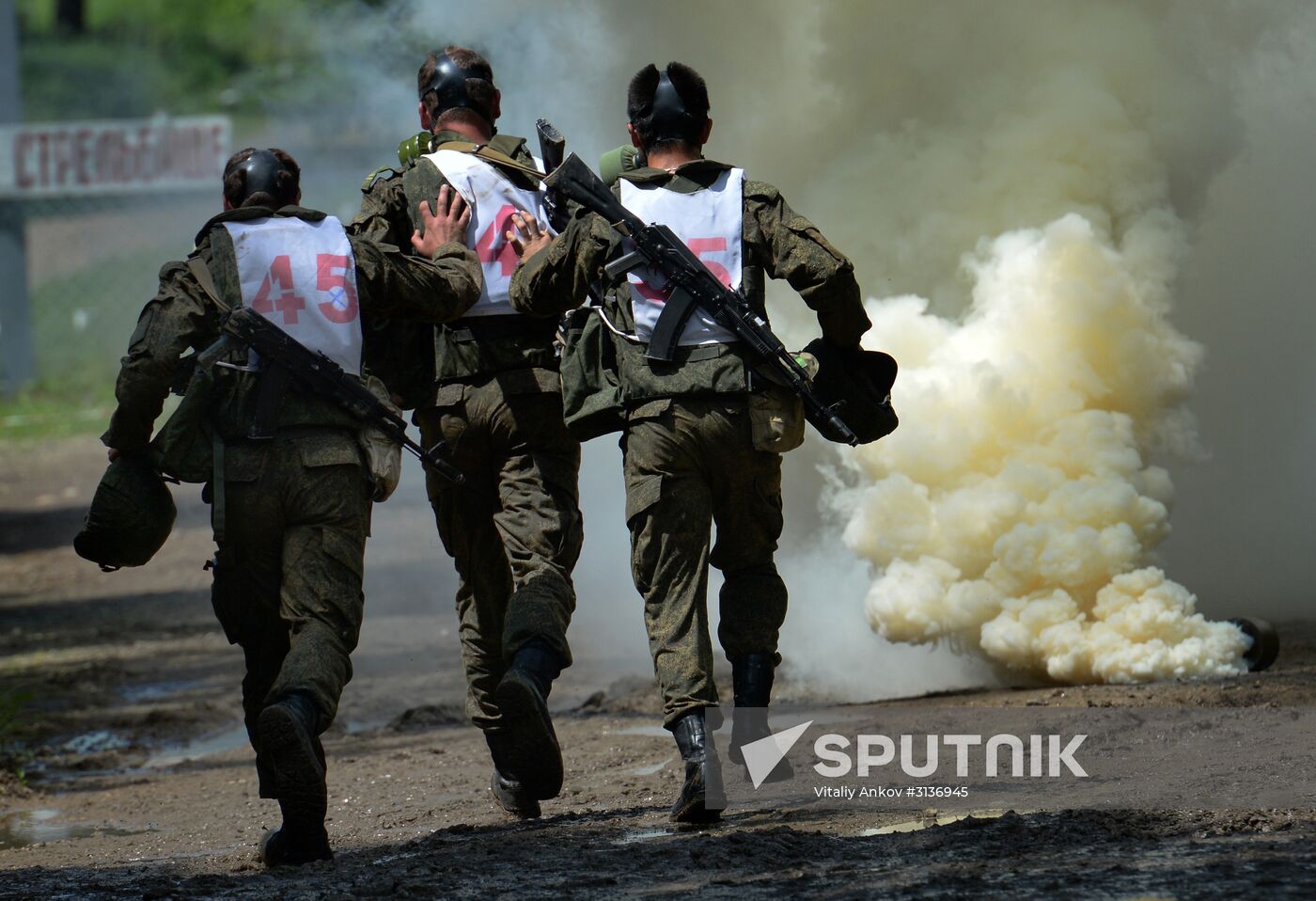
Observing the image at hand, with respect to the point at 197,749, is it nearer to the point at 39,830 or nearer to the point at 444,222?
the point at 39,830

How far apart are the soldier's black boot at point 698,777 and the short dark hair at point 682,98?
1585mm

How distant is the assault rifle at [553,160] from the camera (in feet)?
16.6

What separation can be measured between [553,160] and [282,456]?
1.15 meters

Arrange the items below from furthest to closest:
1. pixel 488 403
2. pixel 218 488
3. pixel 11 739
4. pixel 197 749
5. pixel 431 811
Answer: pixel 197 749, pixel 11 739, pixel 431 811, pixel 488 403, pixel 218 488

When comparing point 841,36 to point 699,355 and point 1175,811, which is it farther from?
point 1175,811

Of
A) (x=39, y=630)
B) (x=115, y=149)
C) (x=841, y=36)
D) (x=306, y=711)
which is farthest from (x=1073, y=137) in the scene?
(x=115, y=149)

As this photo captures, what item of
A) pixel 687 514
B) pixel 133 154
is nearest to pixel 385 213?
pixel 687 514

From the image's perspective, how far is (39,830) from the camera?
632 cm

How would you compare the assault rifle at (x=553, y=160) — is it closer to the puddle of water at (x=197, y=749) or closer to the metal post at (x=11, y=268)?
the puddle of water at (x=197, y=749)

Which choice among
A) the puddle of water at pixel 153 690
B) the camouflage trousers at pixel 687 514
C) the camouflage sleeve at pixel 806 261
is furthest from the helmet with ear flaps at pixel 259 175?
the puddle of water at pixel 153 690

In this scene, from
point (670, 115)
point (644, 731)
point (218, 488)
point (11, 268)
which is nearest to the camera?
point (218, 488)

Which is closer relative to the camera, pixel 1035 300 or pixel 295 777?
pixel 295 777

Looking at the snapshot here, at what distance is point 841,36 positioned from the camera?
8234 millimetres

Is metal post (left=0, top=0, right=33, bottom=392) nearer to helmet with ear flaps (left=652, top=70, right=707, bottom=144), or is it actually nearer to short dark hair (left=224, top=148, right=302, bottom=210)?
short dark hair (left=224, top=148, right=302, bottom=210)
